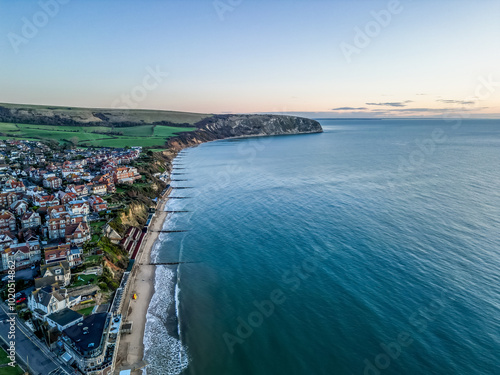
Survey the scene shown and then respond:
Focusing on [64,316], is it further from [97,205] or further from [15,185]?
[15,185]

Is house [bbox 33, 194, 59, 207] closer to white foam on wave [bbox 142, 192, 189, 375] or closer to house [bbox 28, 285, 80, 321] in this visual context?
white foam on wave [bbox 142, 192, 189, 375]

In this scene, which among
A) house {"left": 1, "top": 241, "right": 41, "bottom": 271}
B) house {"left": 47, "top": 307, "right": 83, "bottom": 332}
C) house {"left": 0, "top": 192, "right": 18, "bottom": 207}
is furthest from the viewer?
house {"left": 0, "top": 192, "right": 18, "bottom": 207}

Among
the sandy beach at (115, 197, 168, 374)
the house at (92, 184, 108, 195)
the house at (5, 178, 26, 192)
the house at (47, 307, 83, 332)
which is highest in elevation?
the house at (47, 307, 83, 332)

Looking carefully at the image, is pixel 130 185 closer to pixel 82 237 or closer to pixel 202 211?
pixel 202 211

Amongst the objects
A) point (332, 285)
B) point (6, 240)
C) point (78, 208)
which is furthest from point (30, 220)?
point (332, 285)

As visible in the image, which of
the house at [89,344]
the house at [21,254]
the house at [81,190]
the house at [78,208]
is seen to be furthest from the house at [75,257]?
the house at [81,190]

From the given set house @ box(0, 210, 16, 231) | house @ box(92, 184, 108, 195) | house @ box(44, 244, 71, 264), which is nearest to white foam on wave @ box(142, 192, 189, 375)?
house @ box(44, 244, 71, 264)

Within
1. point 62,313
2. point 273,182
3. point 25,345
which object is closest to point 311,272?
point 62,313
